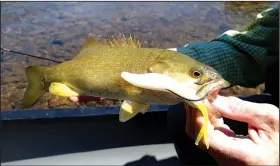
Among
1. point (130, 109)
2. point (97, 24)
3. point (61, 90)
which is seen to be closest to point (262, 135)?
point (130, 109)

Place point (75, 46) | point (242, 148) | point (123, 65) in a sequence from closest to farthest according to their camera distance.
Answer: point (123, 65) → point (242, 148) → point (75, 46)

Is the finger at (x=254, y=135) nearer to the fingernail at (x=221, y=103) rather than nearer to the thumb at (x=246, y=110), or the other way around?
the thumb at (x=246, y=110)

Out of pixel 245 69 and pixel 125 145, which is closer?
pixel 245 69

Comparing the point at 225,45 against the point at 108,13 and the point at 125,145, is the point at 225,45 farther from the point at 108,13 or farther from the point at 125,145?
the point at 108,13

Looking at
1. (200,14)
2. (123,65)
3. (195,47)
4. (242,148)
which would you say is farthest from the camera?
(200,14)

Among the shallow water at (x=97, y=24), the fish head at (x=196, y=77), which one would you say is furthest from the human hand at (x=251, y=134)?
the shallow water at (x=97, y=24)

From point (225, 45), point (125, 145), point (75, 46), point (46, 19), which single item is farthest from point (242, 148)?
point (46, 19)
